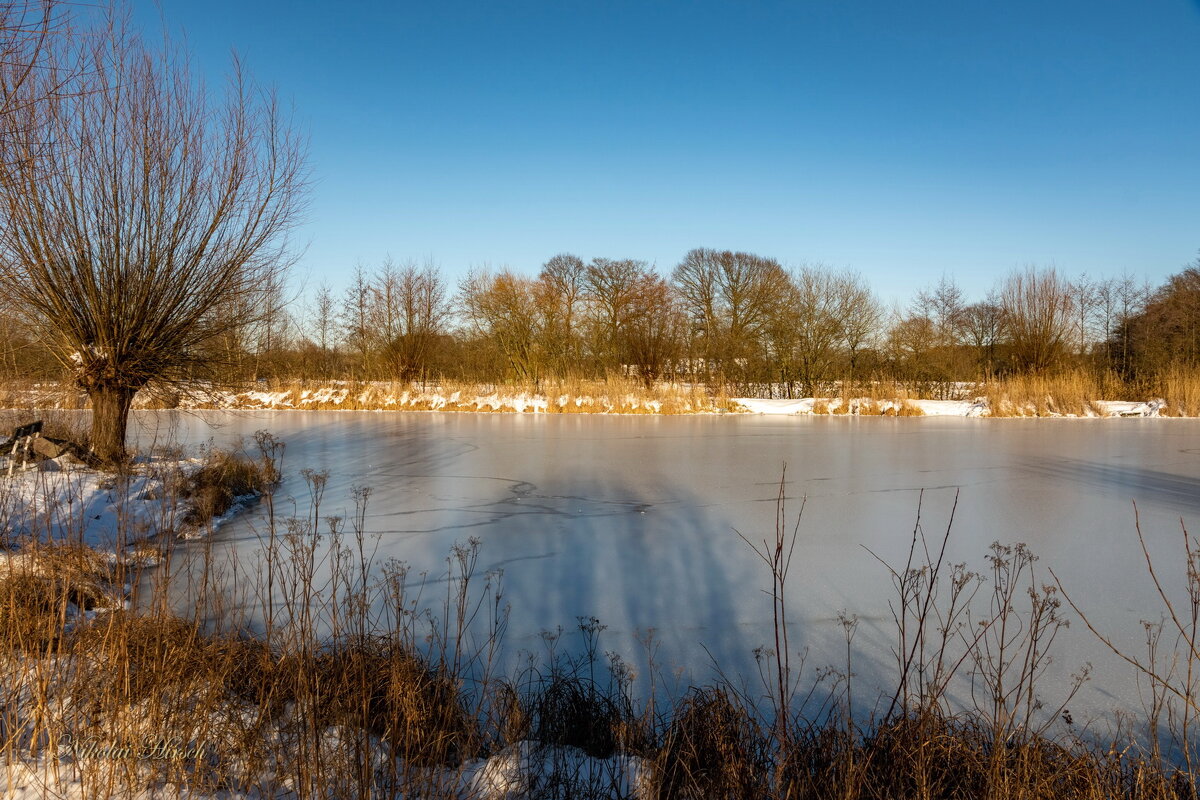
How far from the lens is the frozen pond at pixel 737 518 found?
9.25 feet

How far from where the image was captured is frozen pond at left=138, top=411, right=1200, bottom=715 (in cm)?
282

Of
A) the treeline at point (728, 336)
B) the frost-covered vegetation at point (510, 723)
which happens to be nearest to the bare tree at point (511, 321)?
the treeline at point (728, 336)

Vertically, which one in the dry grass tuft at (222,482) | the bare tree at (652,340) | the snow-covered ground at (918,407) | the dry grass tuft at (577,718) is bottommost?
the dry grass tuft at (577,718)

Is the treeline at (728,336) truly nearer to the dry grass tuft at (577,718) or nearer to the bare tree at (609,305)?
the bare tree at (609,305)

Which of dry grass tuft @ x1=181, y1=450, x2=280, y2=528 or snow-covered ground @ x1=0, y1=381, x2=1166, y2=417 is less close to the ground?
snow-covered ground @ x1=0, y1=381, x2=1166, y2=417

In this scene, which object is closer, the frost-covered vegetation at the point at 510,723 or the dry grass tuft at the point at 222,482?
the frost-covered vegetation at the point at 510,723

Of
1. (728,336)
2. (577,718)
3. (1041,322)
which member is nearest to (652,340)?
(728,336)

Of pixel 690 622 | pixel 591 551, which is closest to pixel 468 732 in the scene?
pixel 690 622

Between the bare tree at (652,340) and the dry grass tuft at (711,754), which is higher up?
the bare tree at (652,340)

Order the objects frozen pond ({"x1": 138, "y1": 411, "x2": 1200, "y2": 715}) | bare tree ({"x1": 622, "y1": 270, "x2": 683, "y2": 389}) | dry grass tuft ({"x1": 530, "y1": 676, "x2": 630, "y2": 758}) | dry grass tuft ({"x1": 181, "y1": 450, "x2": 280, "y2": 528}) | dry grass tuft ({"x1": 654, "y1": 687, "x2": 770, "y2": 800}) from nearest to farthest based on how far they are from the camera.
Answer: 1. dry grass tuft ({"x1": 654, "y1": 687, "x2": 770, "y2": 800})
2. dry grass tuft ({"x1": 530, "y1": 676, "x2": 630, "y2": 758})
3. frozen pond ({"x1": 138, "y1": 411, "x2": 1200, "y2": 715})
4. dry grass tuft ({"x1": 181, "y1": 450, "x2": 280, "y2": 528})
5. bare tree ({"x1": 622, "y1": 270, "x2": 683, "y2": 389})

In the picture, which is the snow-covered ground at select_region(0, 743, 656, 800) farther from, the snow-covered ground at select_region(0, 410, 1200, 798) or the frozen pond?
the frozen pond

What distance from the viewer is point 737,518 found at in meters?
4.79

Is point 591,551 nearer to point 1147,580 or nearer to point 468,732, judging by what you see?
point 468,732

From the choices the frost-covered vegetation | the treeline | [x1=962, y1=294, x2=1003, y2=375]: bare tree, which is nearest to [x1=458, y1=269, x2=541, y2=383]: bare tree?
the treeline
